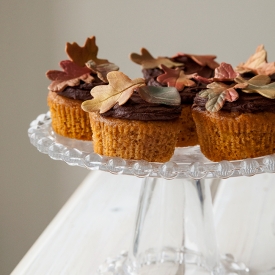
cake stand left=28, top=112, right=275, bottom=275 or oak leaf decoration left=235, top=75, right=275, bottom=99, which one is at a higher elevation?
oak leaf decoration left=235, top=75, right=275, bottom=99

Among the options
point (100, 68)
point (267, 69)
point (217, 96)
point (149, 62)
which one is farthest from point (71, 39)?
point (217, 96)

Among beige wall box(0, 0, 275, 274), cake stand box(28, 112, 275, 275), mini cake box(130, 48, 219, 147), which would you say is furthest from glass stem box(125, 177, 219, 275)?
beige wall box(0, 0, 275, 274)

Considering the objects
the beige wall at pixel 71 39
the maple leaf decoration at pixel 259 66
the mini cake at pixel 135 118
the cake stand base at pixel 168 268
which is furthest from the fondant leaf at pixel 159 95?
the beige wall at pixel 71 39

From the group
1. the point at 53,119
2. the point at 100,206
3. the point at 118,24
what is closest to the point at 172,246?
the point at 100,206

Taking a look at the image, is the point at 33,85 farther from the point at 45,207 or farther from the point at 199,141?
the point at 199,141

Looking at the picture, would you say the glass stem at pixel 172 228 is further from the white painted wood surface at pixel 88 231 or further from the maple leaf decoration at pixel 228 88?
the maple leaf decoration at pixel 228 88

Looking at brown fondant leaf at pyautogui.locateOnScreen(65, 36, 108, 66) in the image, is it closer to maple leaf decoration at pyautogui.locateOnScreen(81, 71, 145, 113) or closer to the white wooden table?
maple leaf decoration at pyautogui.locateOnScreen(81, 71, 145, 113)
